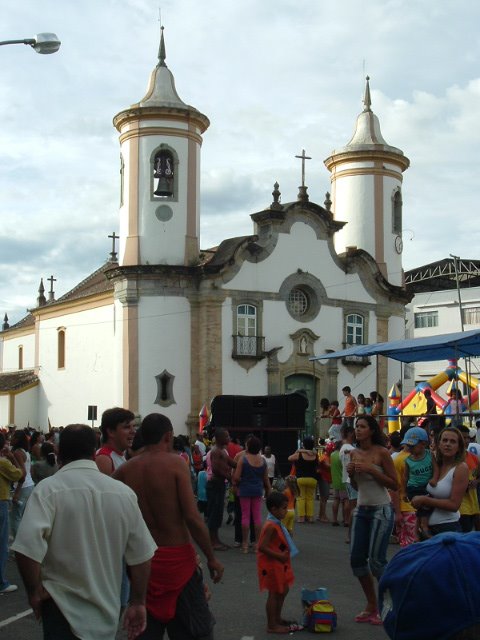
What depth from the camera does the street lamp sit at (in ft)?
46.9

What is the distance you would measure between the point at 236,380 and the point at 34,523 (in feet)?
111

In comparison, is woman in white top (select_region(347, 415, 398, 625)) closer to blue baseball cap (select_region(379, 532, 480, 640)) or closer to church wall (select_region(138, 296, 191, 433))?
blue baseball cap (select_region(379, 532, 480, 640))

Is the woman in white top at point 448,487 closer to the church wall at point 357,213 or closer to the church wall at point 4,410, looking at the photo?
the church wall at point 357,213

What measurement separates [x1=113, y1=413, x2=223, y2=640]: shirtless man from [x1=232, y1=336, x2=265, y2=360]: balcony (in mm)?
32205

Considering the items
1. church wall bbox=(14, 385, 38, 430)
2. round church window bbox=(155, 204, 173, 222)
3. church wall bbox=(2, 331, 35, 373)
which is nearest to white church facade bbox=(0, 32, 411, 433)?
round church window bbox=(155, 204, 173, 222)

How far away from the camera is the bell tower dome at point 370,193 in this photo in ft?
147

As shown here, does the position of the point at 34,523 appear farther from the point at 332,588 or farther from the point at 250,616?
the point at 332,588

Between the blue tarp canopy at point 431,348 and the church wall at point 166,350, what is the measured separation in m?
15.4

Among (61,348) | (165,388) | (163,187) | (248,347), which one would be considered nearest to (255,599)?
(165,388)

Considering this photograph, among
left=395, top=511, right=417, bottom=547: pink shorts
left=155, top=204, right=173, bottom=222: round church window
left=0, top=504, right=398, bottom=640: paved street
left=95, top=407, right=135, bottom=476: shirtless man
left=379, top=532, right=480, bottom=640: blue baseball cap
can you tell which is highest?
left=155, top=204, right=173, bottom=222: round church window

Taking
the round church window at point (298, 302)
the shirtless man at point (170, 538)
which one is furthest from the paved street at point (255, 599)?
the round church window at point (298, 302)

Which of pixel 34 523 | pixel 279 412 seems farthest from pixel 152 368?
pixel 34 523

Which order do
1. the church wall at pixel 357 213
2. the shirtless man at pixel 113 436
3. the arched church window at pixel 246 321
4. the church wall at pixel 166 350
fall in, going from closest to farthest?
the shirtless man at pixel 113 436 → the church wall at pixel 166 350 → the arched church window at pixel 246 321 → the church wall at pixel 357 213

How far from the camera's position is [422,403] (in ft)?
93.8
